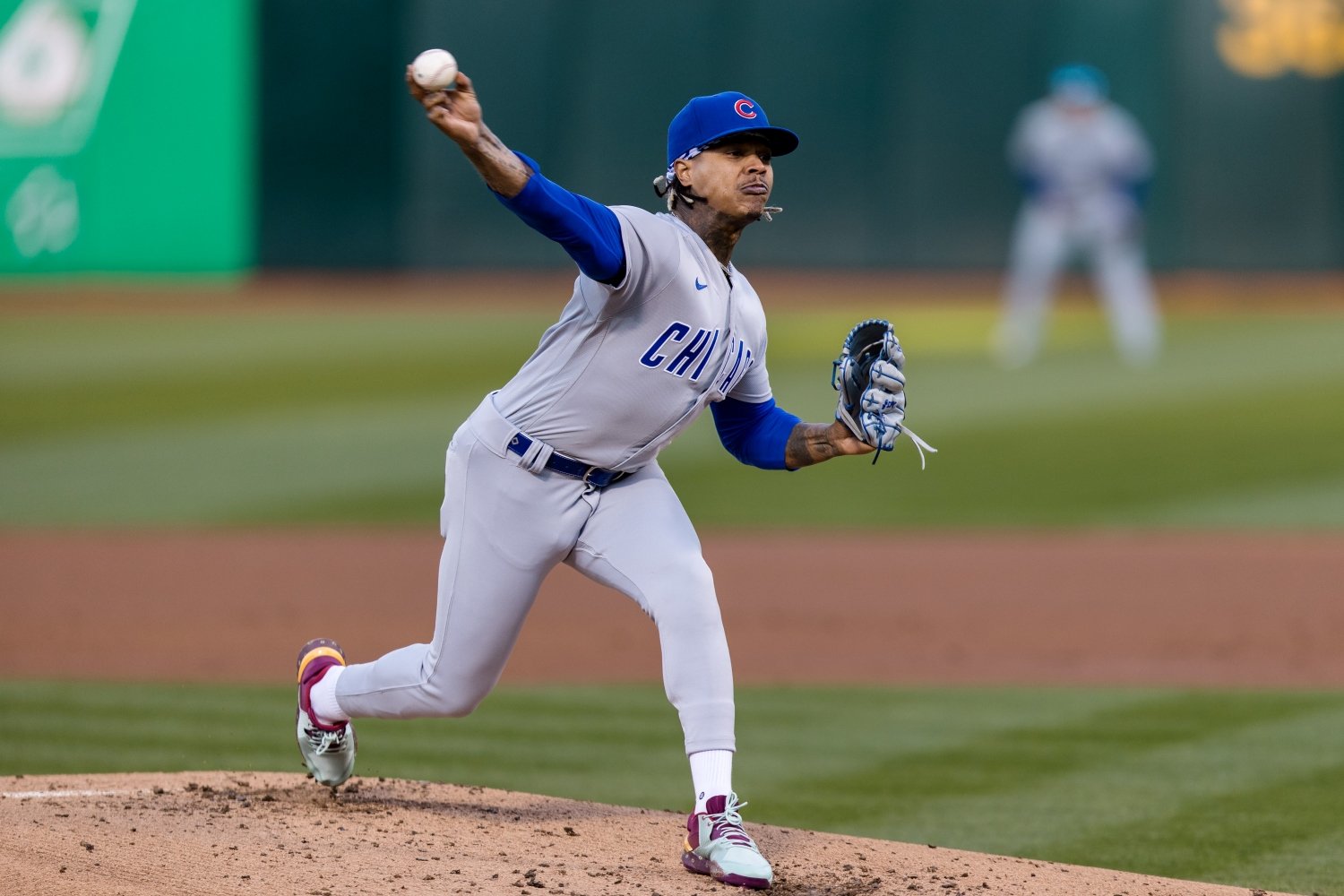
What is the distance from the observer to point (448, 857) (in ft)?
14.4

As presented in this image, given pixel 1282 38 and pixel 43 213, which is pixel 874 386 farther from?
pixel 1282 38

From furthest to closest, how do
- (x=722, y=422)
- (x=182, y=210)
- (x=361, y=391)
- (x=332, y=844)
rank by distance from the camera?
1. (x=182, y=210)
2. (x=361, y=391)
3. (x=722, y=422)
4. (x=332, y=844)

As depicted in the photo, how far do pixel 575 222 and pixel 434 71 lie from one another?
17.3 inches

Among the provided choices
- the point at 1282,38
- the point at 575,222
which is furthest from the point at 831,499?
the point at 1282,38

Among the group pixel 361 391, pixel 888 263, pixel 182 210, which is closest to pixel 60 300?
pixel 182 210

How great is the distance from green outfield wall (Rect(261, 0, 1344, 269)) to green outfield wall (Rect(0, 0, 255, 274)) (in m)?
0.84

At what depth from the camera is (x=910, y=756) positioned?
6.21 metres

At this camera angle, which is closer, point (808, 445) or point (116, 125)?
point (808, 445)

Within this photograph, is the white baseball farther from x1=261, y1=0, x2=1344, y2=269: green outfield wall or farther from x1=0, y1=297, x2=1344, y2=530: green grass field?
x1=261, y1=0, x2=1344, y2=269: green outfield wall

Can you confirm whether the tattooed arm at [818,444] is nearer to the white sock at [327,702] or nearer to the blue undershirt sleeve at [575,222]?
the blue undershirt sleeve at [575,222]

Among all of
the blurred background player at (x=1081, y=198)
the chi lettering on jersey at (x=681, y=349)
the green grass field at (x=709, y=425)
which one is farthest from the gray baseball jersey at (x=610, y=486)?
the blurred background player at (x=1081, y=198)

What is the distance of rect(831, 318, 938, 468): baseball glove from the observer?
14.3 ft

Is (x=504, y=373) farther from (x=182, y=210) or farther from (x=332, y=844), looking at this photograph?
(x=332, y=844)

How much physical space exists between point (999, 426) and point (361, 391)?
547 centimetres
